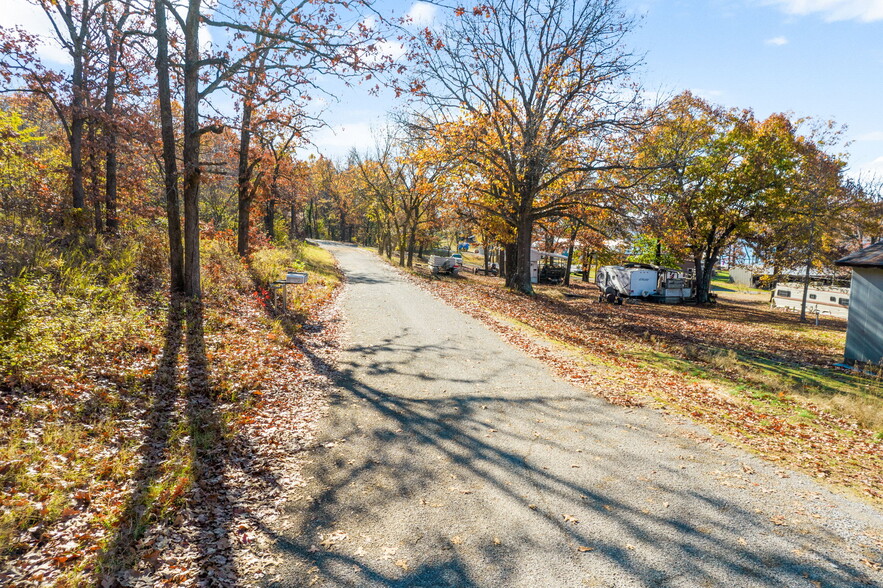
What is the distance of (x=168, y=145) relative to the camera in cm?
1038

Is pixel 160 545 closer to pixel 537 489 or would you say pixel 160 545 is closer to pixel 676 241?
pixel 537 489

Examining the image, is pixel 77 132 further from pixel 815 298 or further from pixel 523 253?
pixel 815 298

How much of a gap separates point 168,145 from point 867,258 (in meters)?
20.1

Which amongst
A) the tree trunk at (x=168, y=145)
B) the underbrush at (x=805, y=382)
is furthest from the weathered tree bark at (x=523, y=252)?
the tree trunk at (x=168, y=145)

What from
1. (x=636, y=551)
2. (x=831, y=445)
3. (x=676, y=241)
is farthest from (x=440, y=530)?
(x=676, y=241)

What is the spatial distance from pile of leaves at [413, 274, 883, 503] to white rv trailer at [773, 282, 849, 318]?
1522cm

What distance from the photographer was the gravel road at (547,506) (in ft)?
12.5

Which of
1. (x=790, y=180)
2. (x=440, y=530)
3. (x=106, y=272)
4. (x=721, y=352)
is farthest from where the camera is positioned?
(x=790, y=180)

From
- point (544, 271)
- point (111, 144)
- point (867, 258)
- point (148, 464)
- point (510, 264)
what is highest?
point (111, 144)

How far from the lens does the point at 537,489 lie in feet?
16.6

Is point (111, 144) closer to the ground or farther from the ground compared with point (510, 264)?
farther from the ground

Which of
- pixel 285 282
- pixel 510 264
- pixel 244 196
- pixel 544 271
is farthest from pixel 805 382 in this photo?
pixel 544 271

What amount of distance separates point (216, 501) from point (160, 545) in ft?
2.47

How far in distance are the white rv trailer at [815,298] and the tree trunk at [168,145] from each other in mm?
35558
